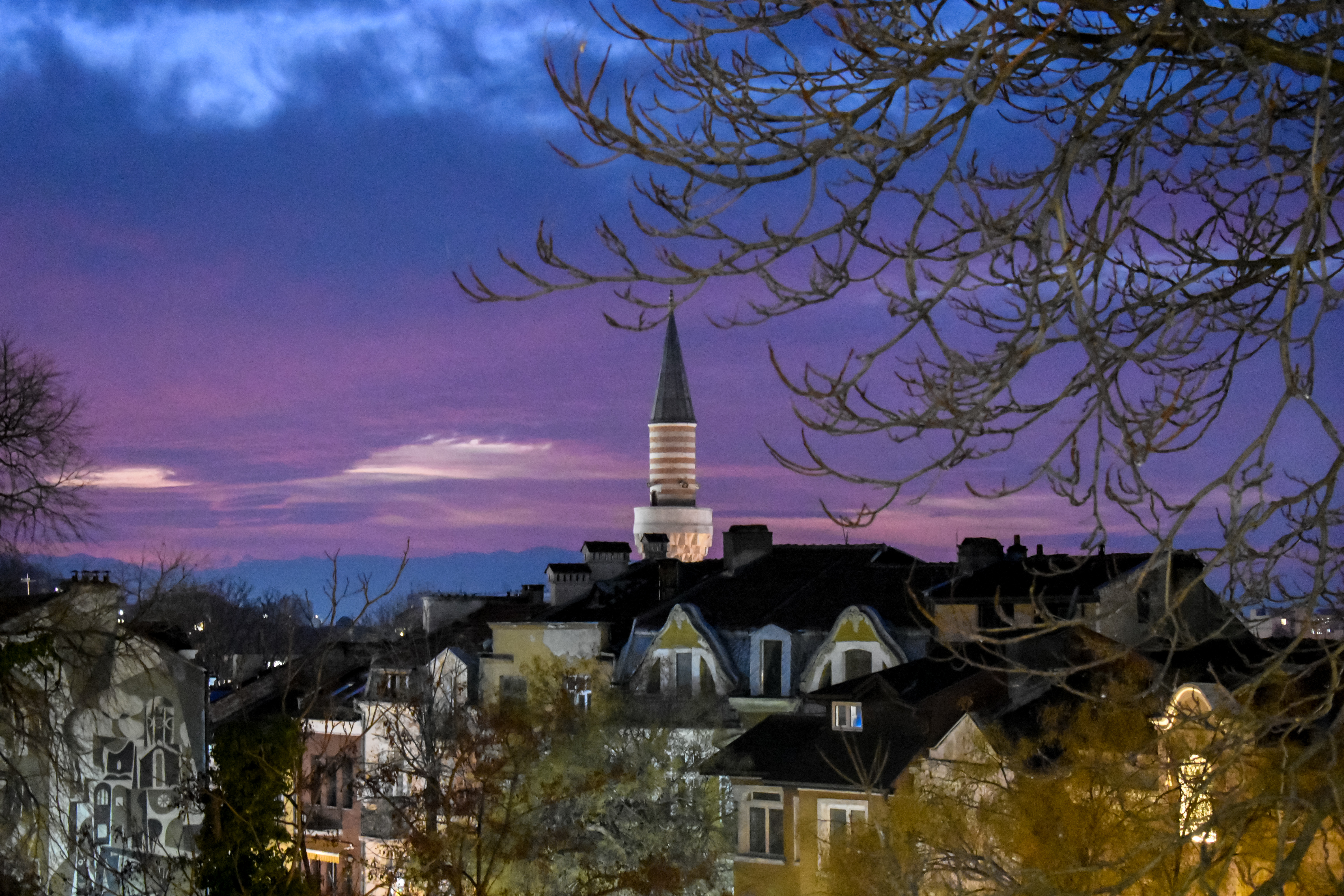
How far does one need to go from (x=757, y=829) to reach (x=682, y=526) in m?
40.5

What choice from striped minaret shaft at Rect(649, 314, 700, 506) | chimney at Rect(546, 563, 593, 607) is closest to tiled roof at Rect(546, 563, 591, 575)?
chimney at Rect(546, 563, 593, 607)

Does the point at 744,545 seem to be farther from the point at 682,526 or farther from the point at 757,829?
the point at 682,526

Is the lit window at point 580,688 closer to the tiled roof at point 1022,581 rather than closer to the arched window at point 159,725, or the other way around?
the tiled roof at point 1022,581

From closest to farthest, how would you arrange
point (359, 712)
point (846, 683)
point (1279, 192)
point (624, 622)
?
point (1279, 192)
point (846, 683)
point (624, 622)
point (359, 712)

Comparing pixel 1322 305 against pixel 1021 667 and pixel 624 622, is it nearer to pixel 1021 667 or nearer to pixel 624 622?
pixel 1021 667

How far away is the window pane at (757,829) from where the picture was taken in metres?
30.8

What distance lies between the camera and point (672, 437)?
73312 mm

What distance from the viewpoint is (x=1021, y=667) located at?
5.45 m

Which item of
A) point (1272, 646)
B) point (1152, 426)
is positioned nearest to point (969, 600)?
point (1272, 646)

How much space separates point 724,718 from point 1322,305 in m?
30.4

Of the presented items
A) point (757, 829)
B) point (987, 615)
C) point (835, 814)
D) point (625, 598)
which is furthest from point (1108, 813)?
point (625, 598)

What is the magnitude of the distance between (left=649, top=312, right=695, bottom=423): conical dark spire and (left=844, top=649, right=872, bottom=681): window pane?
3932 centimetres

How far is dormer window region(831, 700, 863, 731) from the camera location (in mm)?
30906

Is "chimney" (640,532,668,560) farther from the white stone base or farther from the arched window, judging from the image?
Answer: the arched window
